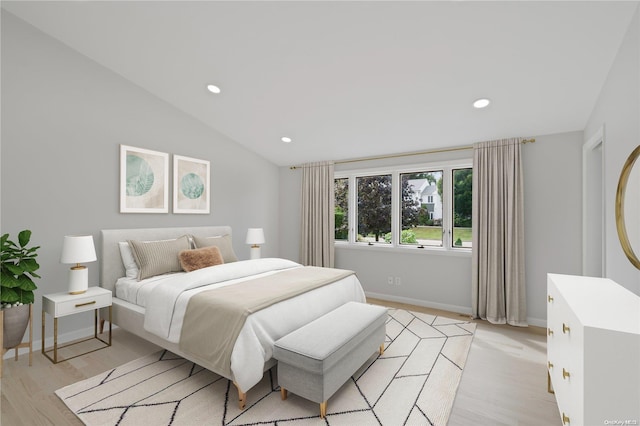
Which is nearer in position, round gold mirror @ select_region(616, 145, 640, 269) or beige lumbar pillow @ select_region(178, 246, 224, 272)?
round gold mirror @ select_region(616, 145, 640, 269)

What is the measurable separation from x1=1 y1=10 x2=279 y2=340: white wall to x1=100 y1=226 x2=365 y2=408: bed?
0.24 m

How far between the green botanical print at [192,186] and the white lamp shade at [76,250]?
4.68ft

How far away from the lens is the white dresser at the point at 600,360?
42.1 inches

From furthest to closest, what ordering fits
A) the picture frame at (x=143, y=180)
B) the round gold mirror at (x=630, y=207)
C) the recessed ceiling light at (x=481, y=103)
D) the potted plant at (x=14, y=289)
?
the picture frame at (x=143, y=180)
the recessed ceiling light at (x=481, y=103)
the potted plant at (x=14, y=289)
the round gold mirror at (x=630, y=207)

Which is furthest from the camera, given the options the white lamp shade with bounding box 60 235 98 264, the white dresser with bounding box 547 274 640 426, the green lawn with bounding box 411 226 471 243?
the green lawn with bounding box 411 226 471 243

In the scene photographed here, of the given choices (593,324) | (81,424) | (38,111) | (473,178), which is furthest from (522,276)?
(38,111)

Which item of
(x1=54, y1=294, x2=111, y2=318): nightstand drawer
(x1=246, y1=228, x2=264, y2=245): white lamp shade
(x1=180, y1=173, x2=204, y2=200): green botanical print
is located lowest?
(x1=54, y1=294, x2=111, y2=318): nightstand drawer

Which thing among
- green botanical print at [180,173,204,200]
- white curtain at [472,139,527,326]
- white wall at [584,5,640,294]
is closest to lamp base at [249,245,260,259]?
green botanical print at [180,173,204,200]

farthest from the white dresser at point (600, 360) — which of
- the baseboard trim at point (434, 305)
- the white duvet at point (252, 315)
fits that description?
the baseboard trim at point (434, 305)

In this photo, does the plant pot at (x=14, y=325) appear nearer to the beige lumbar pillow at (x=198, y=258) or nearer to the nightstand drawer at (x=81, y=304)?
the nightstand drawer at (x=81, y=304)

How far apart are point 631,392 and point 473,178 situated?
3.01m

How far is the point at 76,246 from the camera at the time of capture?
2670 mm

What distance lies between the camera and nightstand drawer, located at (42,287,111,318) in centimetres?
252

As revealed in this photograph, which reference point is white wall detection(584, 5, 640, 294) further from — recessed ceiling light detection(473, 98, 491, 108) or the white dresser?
recessed ceiling light detection(473, 98, 491, 108)
